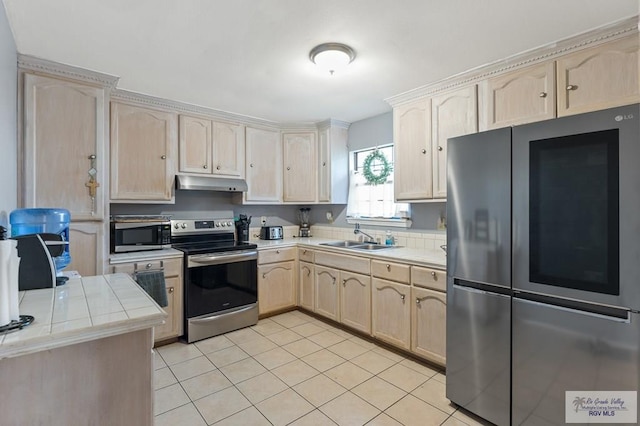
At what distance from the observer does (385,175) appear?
3.61 meters

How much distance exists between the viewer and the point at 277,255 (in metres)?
3.66

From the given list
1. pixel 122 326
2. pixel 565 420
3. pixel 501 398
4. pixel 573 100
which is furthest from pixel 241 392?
pixel 573 100

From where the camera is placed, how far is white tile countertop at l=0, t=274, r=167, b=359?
96cm

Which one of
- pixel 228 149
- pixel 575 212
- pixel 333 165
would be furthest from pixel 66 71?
pixel 575 212

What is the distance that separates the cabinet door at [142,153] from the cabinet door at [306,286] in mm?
1642

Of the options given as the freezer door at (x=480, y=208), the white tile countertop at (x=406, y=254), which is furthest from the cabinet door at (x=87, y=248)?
the freezer door at (x=480, y=208)

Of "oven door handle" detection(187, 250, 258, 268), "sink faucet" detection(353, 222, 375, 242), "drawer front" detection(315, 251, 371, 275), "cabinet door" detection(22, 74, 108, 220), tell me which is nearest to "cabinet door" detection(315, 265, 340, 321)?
"drawer front" detection(315, 251, 371, 275)

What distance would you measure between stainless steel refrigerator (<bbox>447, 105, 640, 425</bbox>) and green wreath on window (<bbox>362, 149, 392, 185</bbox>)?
5.19 ft

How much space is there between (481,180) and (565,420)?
127cm

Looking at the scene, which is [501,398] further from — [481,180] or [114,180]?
[114,180]

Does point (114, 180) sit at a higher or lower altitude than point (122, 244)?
higher

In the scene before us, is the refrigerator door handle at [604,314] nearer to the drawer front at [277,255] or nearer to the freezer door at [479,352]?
the freezer door at [479,352]

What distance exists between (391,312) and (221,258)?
66.9 inches

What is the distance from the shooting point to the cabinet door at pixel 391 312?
2.63 metres
